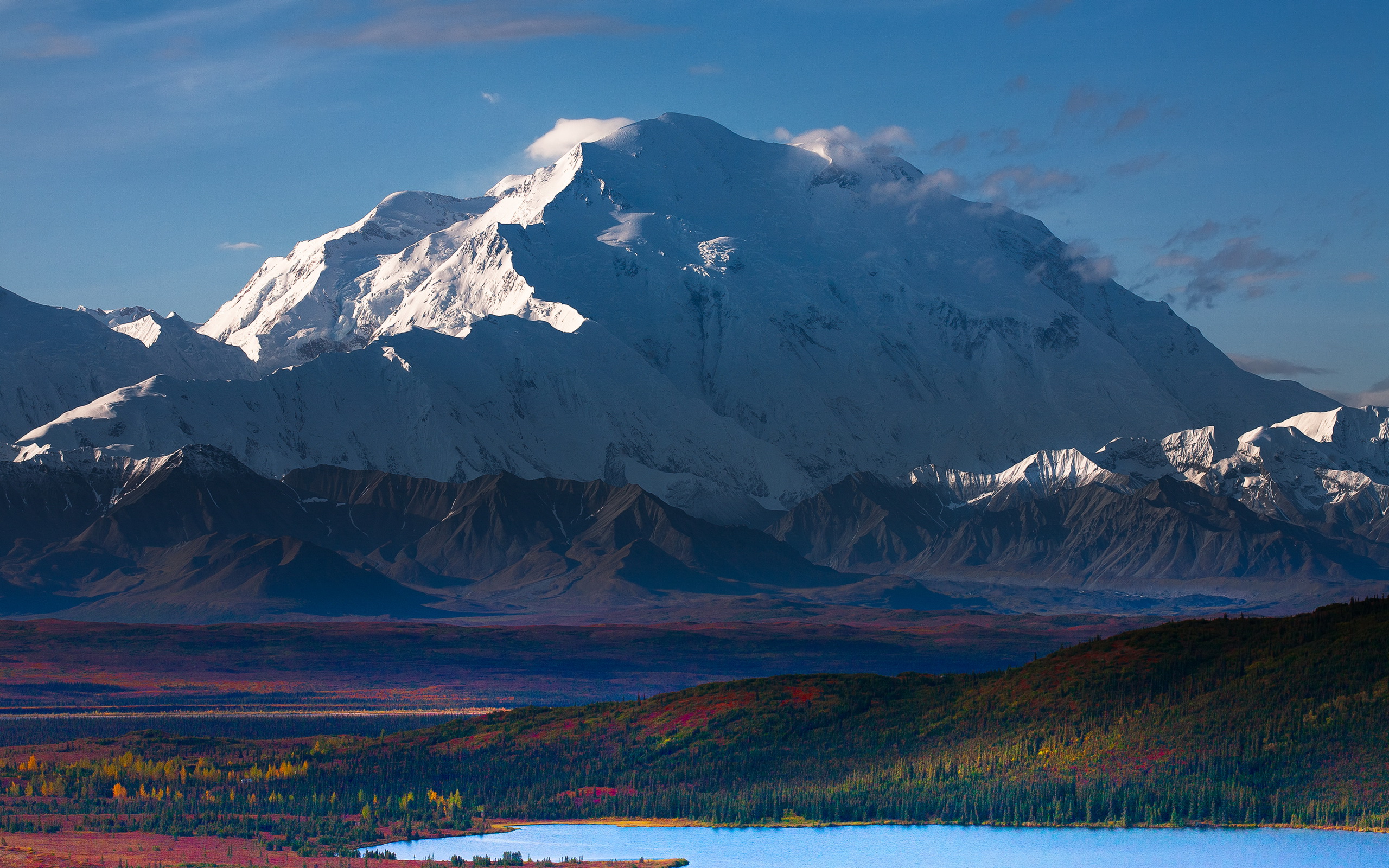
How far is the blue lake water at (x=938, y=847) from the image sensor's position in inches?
5468

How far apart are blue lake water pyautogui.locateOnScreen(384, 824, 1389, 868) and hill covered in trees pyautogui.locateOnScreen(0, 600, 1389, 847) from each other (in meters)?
5.36

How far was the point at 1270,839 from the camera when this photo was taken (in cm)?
14850

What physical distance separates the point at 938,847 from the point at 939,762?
30777mm

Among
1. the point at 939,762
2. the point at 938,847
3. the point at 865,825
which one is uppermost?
the point at 939,762

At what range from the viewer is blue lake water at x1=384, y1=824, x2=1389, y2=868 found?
138875 millimetres

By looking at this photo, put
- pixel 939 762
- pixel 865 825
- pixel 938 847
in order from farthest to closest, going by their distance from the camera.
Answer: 1. pixel 939 762
2. pixel 865 825
3. pixel 938 847

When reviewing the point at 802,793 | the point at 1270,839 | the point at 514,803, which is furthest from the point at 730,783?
the point at 1270,839

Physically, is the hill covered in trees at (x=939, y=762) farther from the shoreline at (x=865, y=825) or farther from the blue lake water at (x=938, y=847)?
the blue lake water at (x=938, y=847)

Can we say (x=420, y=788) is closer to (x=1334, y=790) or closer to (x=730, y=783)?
(x=730, y=783)

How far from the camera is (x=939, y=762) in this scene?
177 meters

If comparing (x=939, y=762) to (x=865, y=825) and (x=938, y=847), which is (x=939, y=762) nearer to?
(x=865, y=825)

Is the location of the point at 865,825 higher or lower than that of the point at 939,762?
lower

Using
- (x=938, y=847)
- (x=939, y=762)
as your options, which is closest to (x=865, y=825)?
(x=938, y=847)

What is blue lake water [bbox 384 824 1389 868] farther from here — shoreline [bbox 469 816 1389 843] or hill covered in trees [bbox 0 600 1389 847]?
hill covered in trees [bbox 0 600 1389 847]
